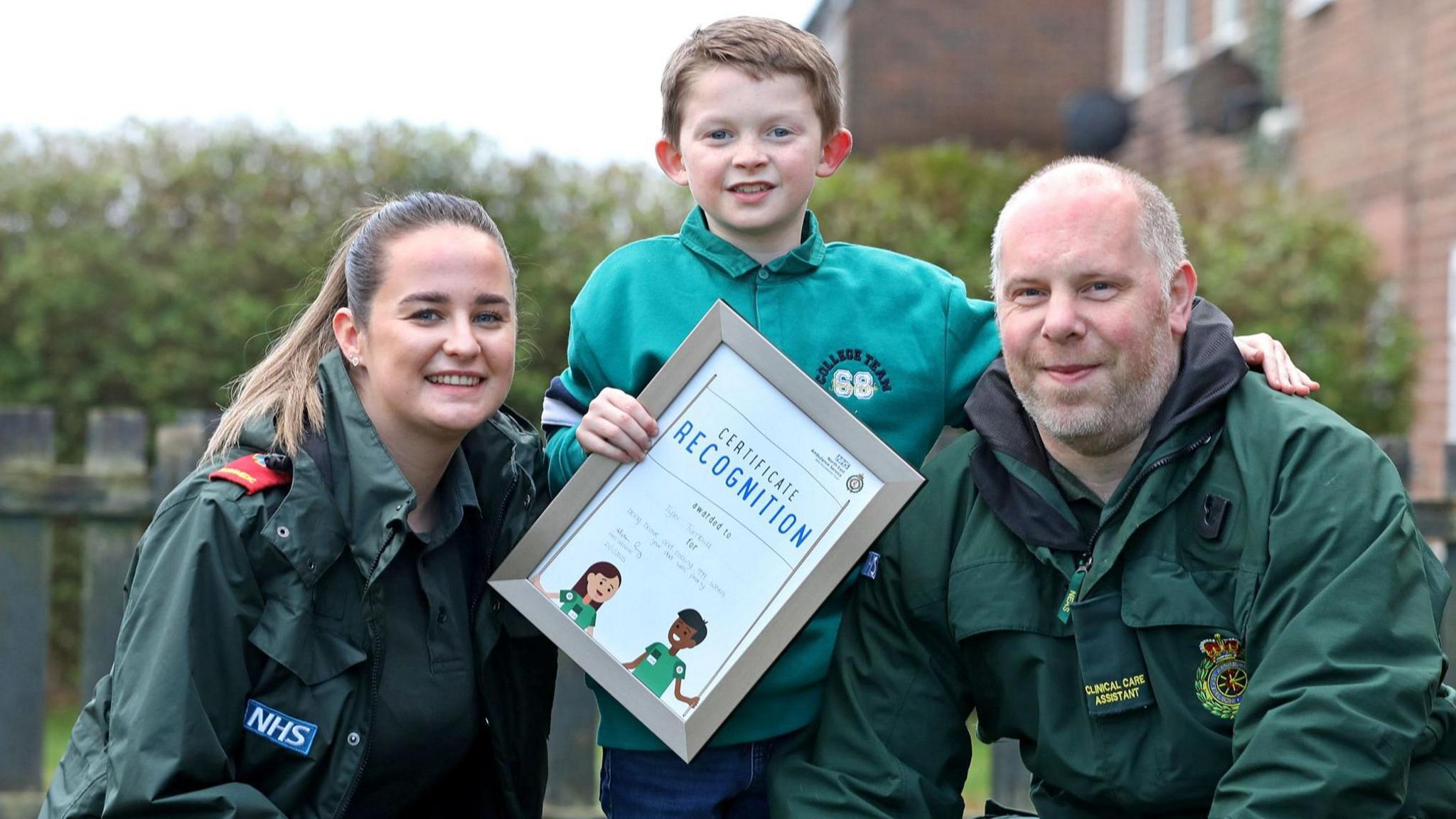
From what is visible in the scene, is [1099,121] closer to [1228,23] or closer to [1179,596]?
[1228,23]

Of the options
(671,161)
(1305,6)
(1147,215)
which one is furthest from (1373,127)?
(671,161)

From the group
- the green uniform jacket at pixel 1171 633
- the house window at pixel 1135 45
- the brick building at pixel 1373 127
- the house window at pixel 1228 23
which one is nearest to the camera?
the green uniform jacket at pixel 1171 633

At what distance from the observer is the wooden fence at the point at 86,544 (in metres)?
4.99

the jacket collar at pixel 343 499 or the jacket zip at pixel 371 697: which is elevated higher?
the jacket collar at pixel 343 499

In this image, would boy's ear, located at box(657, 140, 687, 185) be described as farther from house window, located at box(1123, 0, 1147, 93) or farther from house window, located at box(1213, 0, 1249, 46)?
house window, located at box(1123, 0, 1147, 93)

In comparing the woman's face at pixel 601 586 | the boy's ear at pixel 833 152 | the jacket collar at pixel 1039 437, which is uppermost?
the boy's ear at pixel 833 152

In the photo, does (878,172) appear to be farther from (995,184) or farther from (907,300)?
(907,300)

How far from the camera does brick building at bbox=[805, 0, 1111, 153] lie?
20.2 meters

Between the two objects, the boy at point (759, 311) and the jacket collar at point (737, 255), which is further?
the jacket collar at point (737, 255)

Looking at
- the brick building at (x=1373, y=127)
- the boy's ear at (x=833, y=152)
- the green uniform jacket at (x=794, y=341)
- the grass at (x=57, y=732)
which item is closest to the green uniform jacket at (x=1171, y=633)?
the green uniform jacket at (x=794, y=341)

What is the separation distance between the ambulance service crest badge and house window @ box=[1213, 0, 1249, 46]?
11.5 metres

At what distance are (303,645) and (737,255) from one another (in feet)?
4.26

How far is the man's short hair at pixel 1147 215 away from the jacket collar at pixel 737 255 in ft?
1.51

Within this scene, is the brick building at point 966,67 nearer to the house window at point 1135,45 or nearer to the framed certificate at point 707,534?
the house window at point 1135,45
